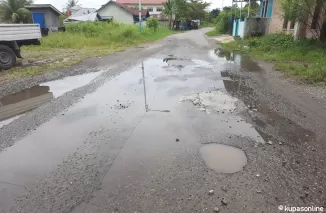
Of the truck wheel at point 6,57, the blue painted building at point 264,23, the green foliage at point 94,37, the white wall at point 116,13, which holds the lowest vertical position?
the truck wheel at point 6,57

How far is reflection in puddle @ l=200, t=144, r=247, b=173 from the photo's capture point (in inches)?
129

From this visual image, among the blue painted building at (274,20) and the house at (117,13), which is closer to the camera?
the blue painted building at (274,20)

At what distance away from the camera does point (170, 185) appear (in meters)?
→ 2.92

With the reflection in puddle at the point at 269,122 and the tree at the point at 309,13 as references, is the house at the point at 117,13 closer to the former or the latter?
the tree at the point at 309,13

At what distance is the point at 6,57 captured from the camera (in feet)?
32.9

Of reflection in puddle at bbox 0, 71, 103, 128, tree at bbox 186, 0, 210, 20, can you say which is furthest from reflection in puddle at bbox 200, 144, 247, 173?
tree at bbox 186, 0, 210, 20

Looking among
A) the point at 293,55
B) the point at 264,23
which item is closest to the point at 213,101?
the point at 293,55

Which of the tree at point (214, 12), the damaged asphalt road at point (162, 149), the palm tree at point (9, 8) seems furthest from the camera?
the tree at point (214, 12)

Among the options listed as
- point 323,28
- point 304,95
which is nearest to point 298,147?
point 304,95

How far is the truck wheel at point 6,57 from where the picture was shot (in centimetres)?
981

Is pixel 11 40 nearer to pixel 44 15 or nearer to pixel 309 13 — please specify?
pixel 309 13

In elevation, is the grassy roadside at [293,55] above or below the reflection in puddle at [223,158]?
above

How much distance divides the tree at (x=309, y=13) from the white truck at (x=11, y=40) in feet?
42.3

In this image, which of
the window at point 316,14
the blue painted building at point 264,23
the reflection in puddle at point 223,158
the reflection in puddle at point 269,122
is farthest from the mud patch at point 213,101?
the blue painted building at point 264,23
